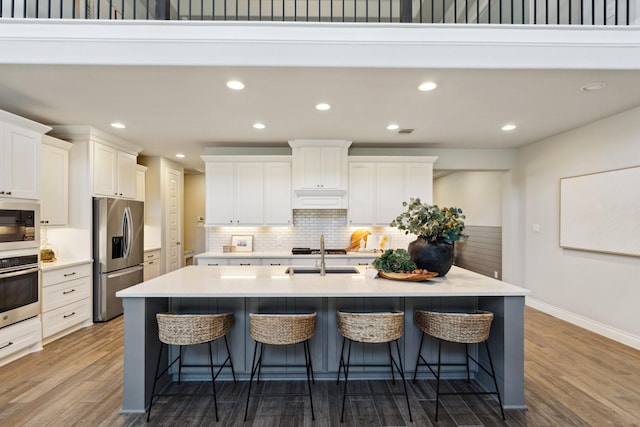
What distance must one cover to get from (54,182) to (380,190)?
4.28 m

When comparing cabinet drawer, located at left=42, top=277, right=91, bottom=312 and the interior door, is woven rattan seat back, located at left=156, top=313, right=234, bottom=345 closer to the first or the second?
cabinet drawer, located at left=42, top=277, right=91, bottom=312

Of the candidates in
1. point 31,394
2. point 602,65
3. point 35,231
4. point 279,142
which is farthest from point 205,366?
point 602,65

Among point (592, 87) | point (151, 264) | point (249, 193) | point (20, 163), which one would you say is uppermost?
point (592, 87)

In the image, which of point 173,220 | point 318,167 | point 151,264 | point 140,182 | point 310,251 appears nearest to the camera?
point 318,167

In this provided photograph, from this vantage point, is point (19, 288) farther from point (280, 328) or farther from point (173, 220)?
point (173, 220)

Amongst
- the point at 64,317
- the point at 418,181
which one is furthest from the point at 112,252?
the point at 418,181

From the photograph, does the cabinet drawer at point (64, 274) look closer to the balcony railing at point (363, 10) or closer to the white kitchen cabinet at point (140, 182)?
the white kitchen cabinet at point (140, 182)

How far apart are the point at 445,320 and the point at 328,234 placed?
10.6 ft

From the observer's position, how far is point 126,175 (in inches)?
191

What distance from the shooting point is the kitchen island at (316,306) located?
2232 mm

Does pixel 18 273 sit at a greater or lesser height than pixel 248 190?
lesser

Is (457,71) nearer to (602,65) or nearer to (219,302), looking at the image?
(602,65)

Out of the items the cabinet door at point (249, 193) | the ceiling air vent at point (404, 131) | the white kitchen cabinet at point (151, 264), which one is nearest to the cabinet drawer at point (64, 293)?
the white kitchen cabinet at point (151, 264)

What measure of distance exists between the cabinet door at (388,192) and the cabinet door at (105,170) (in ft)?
12.6
